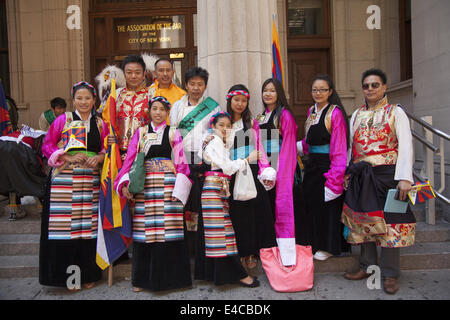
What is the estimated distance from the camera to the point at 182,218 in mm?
3400

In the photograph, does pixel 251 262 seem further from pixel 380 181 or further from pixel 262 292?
pixel 380 181

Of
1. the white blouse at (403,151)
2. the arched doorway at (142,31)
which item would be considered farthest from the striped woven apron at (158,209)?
the arched doorway at (142,31)

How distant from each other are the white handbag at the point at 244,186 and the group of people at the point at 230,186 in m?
0.12

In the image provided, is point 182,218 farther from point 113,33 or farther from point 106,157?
point 113,33

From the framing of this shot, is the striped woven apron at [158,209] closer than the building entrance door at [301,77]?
Yes

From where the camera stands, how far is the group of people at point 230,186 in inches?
129

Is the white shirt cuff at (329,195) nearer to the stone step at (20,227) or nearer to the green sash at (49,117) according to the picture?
the stone step at (20,227)

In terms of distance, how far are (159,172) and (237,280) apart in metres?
1.35

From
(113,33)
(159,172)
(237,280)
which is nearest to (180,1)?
(113,33)

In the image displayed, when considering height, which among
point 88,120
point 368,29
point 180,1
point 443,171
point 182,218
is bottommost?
point 182,218

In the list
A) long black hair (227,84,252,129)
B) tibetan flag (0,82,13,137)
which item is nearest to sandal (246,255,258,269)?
long black hair (227,84,252,129)
